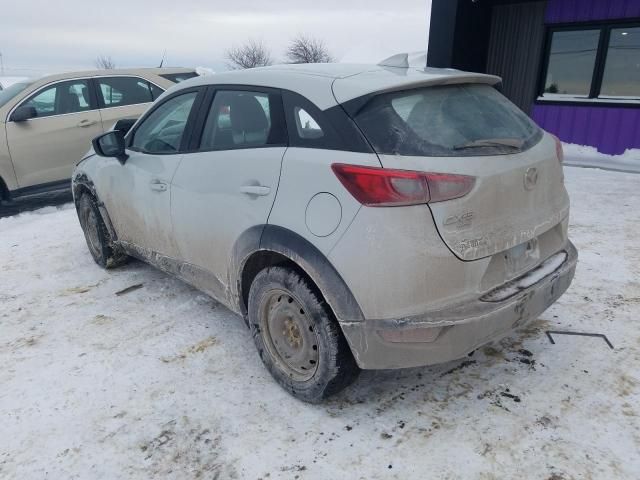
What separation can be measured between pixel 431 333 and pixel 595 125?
799cm

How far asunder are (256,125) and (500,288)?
1.55 meters

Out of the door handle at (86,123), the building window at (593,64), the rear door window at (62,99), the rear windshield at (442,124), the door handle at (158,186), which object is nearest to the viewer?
the rear windshield at (442,124)

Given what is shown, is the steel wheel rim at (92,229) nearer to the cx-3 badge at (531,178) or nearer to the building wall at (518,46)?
the cx-3 badge at (531,178)

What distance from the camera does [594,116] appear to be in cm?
833

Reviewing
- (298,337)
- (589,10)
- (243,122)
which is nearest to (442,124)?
(243,122)

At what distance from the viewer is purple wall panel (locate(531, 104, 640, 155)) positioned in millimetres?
7965

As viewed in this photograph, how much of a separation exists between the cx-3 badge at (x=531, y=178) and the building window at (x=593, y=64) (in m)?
7.20

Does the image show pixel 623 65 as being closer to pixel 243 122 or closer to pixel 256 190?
pixel 243 122

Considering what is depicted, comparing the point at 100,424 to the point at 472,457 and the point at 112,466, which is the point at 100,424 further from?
the point at 472,457

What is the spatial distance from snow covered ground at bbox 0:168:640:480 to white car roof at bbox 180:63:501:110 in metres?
1.59

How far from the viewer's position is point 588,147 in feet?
27.9

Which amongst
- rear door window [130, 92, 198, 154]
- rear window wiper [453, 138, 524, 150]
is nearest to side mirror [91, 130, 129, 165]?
rear door window [130, 92, 198, 154]

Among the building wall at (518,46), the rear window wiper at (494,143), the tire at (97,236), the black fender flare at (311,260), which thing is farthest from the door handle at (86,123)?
the building wall at (518,46)

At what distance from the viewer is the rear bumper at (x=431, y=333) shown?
6.82 feet
